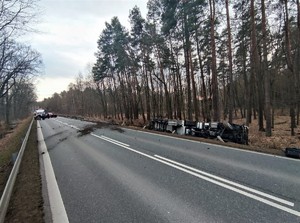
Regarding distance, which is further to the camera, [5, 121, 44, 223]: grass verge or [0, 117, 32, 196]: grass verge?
[0, 117, 32, 196]: grass verge

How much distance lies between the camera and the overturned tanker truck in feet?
53.4

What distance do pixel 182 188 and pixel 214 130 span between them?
1086 cm

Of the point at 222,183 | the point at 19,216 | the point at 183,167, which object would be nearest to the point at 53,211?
the point at 19,216

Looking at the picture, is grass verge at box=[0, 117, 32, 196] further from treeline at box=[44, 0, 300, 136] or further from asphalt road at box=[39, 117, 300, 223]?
treeline at box=[44, 0, 300, 136]

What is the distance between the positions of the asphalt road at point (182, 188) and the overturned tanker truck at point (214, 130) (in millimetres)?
5045

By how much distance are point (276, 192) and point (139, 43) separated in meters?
35.6

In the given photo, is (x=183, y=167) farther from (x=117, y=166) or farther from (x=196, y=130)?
(x=196, y=130)

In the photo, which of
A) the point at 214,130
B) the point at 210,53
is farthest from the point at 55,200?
the point at 210,53

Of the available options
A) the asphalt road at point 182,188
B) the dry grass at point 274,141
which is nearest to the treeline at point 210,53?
the dry grass at point 274,141

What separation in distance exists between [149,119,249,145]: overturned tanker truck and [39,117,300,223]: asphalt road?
5045 millimetres

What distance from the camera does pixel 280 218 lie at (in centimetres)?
479

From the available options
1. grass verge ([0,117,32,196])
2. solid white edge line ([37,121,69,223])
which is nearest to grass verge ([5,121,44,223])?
solid white edge line ([37,121,69,223])

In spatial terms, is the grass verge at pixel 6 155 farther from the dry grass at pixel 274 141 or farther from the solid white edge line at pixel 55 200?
the dry grass at pixel 274 141

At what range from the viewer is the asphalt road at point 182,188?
5.21 meters
